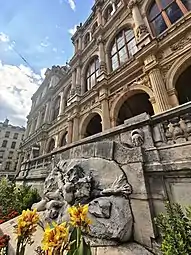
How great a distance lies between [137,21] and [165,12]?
5.50 feet

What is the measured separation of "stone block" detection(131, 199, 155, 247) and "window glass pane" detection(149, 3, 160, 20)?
37.9ft

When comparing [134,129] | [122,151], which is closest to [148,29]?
[134,129]

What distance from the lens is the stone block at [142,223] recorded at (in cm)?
255

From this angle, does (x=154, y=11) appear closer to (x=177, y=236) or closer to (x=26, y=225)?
(x=177, y=236)

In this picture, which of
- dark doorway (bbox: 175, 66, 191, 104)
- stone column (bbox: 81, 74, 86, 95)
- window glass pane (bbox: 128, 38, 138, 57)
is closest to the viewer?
dark doorway (bbox: 175, 66, 191, 104)

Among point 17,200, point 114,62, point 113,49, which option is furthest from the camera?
point 113,49

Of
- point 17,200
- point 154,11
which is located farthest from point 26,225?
point 154,11

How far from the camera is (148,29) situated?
9250 mm

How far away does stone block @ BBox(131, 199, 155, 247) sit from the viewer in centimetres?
255

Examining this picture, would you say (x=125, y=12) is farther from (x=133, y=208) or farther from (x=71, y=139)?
(x=133, y=208)

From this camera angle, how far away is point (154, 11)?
386 inches

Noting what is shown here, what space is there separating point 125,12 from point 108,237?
47.6 ft

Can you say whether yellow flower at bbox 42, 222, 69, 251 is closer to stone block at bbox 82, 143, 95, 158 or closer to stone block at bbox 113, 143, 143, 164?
stone block at bbox 113, 143, 143, 164

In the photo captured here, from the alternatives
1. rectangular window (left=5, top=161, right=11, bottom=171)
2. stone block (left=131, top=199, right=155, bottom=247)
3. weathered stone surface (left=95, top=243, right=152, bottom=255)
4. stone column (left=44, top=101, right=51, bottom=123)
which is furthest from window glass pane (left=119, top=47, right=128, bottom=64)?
rectangular window (left=5, top=161, right=11, bottom=171)
